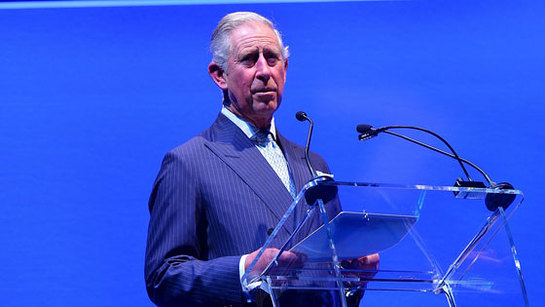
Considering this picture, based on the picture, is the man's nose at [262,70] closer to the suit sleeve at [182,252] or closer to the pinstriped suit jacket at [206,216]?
the pinstriped suit jacket at [206,216]

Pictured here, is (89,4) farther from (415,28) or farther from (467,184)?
(467,184)

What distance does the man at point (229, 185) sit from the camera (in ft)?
4.80

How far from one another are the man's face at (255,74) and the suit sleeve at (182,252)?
0.88 feet

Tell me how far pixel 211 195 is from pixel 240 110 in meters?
0.34

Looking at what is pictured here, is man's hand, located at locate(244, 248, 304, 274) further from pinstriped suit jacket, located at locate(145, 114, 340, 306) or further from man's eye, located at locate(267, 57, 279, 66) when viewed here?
man's eye, located at locate(267, 57, 279, 66)

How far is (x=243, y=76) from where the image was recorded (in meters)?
1.88

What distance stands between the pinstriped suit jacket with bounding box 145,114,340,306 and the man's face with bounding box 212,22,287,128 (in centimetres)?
13

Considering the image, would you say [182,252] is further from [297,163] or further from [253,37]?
[253,37]

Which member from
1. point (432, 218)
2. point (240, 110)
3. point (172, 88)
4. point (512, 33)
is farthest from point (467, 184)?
point (512, 33)

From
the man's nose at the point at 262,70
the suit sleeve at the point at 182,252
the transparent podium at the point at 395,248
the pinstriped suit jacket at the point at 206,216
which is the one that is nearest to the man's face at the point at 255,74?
the man's nose at the point at 262,70

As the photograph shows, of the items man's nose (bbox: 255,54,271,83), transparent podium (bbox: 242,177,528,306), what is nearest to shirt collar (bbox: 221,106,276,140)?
man's nose (bbox: 255,54,271,83)

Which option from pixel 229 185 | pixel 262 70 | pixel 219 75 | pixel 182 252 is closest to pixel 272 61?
pixel 262 70

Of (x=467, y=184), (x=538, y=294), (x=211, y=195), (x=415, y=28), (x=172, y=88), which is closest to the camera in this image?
(x=467, y=184)

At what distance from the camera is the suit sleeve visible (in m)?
1.43
